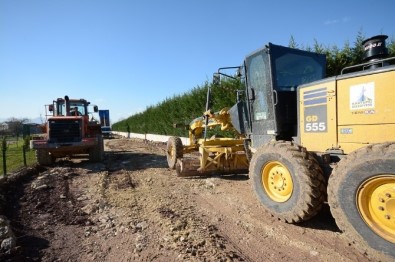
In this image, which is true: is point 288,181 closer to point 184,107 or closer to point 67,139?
point 67,139

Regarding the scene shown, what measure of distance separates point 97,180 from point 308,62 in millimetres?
5922

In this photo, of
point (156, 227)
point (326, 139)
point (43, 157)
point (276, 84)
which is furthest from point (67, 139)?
point (326, 139)

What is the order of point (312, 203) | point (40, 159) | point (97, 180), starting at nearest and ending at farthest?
point (312, 203) < point (97, 180) < point (40, 159)

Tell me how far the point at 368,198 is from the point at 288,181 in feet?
3.86

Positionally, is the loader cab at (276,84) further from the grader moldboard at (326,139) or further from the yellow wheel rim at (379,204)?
the yellow wheel rim at (379,204)

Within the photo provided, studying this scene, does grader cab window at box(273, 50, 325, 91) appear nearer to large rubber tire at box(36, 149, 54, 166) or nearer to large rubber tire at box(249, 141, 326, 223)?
large rubber tire at box(249, 141, 326, 223)

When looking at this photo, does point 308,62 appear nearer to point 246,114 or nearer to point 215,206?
point 246,114

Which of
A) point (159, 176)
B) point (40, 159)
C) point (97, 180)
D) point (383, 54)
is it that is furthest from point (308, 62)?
point (40, 159)

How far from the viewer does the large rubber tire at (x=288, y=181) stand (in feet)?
12.7

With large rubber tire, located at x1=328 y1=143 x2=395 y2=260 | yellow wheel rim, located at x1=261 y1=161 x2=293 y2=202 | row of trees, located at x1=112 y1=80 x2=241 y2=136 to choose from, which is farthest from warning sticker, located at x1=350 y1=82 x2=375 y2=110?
row of trees, located at x1=112 y1=80 x2=241 y2=136

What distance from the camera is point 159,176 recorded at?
8.16 m

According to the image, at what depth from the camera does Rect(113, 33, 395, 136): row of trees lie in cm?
981

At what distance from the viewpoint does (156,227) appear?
14.1ft

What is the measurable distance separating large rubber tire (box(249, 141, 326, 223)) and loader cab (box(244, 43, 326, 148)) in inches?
26.5
